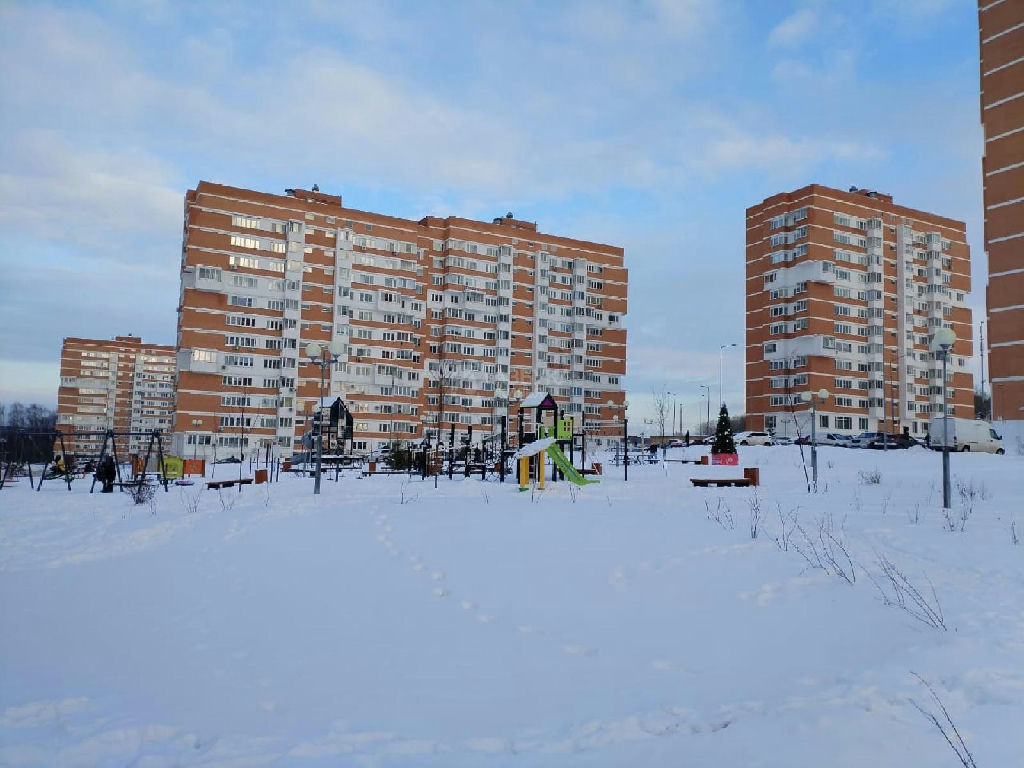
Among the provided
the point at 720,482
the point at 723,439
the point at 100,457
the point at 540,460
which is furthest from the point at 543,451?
the point at 723,439

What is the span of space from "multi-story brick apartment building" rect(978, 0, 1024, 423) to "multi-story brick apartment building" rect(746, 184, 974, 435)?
86.3ft

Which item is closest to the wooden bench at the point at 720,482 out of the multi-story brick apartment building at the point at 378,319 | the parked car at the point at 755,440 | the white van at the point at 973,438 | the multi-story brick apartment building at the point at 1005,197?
the white van at the point at 973,438

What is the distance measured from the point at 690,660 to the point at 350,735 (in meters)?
→ 2.98

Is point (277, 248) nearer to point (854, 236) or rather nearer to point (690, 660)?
point (854, 236)

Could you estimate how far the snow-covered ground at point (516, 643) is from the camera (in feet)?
14.1

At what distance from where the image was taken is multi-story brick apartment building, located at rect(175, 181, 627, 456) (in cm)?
6731

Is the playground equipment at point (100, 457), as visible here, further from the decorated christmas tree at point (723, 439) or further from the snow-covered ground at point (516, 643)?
the decorated christmas tree at point (723, 439)

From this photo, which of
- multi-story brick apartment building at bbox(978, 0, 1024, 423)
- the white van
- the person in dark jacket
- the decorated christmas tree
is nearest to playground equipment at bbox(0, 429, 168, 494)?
the person in dark jacket

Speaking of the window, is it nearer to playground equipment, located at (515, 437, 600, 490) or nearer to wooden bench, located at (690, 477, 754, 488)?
playground equipment, located at (515, 437, 600, 490)

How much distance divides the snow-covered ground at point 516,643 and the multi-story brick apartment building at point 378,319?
49.3 meters

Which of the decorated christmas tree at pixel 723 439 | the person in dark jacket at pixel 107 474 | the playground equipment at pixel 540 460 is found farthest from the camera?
the decorated christmas tree at pixel 723 439

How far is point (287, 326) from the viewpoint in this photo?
71.6m

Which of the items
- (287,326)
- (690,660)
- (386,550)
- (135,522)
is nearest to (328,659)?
(690,660)

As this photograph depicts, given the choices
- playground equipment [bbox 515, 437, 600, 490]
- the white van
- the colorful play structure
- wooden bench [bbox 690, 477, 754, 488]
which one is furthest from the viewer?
the white van
